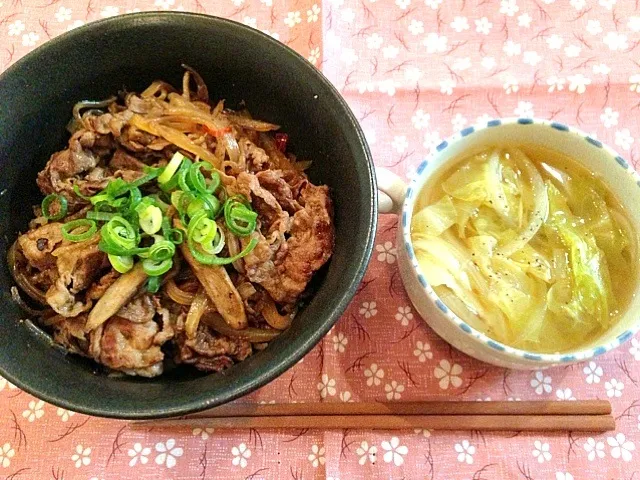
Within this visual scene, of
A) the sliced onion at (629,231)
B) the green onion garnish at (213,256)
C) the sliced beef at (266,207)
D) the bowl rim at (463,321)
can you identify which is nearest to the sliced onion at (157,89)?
the sliced beef at (266,207)

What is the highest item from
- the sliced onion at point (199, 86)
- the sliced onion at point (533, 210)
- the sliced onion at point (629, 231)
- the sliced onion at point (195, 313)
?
the sliced onion at point (199, 86)

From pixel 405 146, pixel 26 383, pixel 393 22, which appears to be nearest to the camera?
pixel 26 383

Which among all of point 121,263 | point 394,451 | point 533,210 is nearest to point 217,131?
point 121,263

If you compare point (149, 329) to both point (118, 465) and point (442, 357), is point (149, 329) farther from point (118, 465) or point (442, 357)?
point (442, 357)

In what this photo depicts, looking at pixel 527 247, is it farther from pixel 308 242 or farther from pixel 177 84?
pixel 177 84

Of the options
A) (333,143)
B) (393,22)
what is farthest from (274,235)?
(393,22)

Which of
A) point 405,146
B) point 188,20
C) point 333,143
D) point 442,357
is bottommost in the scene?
point 442,357

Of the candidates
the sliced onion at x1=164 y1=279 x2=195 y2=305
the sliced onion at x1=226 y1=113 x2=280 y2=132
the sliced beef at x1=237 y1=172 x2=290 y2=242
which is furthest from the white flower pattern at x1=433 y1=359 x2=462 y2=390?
the sliced onion at x1=226 y1=113 x2=280 y2=132

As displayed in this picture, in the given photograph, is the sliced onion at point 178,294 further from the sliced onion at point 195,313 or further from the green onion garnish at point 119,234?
the green onion garnish at point 119,234
